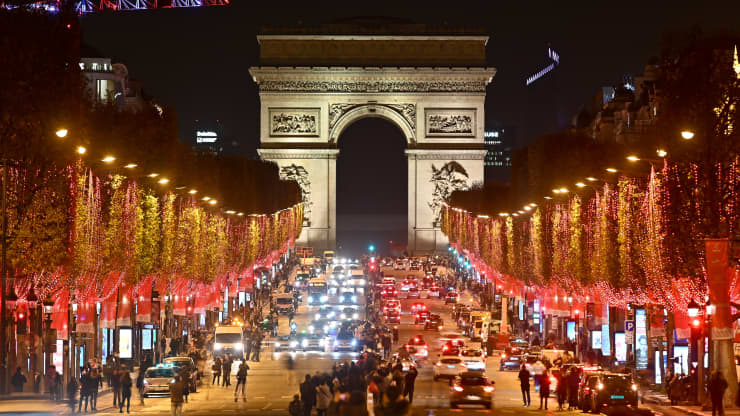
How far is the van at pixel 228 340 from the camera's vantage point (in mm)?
65250

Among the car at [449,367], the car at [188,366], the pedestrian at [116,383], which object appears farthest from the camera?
the car at [449,367]

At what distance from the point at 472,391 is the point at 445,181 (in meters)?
104

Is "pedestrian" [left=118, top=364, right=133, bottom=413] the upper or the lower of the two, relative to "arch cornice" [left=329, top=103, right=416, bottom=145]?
lower

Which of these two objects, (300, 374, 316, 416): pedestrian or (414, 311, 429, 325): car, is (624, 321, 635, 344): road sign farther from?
(414, 311, 429, 325): car

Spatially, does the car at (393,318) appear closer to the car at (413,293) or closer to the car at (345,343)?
the car at (345,343)

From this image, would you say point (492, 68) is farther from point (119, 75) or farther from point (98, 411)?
point (98, 411)

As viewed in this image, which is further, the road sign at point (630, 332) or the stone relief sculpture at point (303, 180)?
the stone relief sculpture at point (303, 180)

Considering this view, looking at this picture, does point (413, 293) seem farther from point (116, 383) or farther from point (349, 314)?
point (116, 383)

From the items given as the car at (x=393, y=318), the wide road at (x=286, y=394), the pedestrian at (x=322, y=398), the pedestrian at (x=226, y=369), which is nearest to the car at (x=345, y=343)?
the wide road at (x=286, y=394)

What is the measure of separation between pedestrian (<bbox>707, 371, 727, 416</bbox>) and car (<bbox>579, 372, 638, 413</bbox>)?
6.72 ft

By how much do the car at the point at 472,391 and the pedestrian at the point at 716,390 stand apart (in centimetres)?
618

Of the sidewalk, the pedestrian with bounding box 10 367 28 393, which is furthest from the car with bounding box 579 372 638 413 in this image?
the pedestrian with bounding box 10 367 28 393

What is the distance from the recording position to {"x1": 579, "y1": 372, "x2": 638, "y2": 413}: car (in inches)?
1645

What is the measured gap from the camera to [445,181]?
483ft
